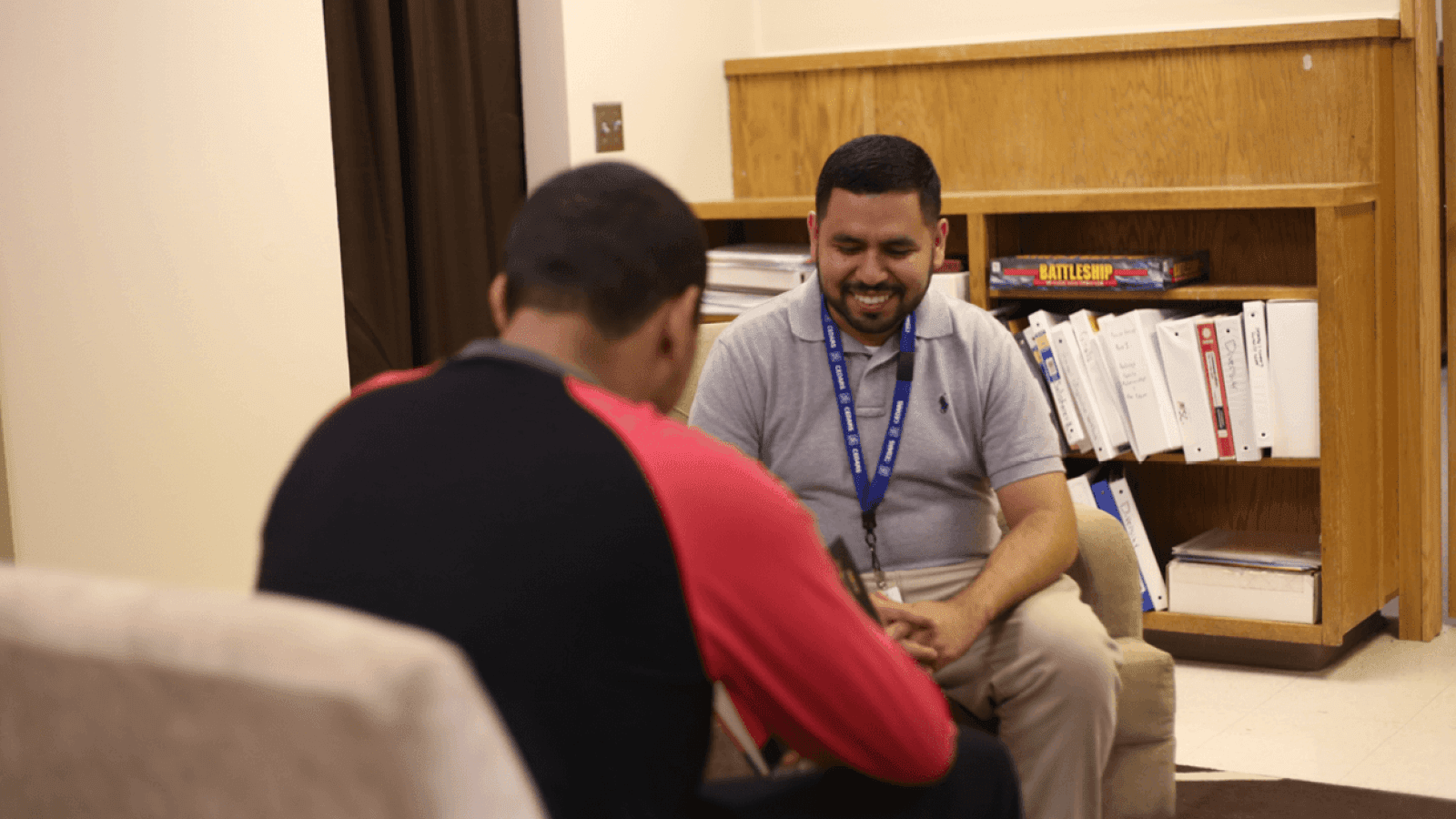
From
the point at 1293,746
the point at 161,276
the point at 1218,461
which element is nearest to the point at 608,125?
the point at 161,276

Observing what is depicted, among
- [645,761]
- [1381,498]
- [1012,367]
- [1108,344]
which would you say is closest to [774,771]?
[645,761]

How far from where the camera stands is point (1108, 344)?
10.5 ft

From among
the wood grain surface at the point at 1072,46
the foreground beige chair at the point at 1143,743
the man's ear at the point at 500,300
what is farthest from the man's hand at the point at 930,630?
the wood grain surface at the point at 1072,46

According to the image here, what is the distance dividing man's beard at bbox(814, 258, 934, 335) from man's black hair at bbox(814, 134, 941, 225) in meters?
0.12

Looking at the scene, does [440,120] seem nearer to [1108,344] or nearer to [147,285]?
[147,285]

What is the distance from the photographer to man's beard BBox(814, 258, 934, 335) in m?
2.20

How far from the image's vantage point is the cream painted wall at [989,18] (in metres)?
3.26

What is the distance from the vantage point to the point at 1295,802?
98.5 inches

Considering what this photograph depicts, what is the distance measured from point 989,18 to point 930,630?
7.02 feet

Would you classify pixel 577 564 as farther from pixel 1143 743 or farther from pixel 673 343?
pixel 1143 743

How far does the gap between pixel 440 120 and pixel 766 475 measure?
2301 mm

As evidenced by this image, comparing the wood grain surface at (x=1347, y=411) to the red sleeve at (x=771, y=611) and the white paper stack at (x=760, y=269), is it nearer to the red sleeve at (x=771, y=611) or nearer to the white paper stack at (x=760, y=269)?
the white paper stack at (x=760, y=269)

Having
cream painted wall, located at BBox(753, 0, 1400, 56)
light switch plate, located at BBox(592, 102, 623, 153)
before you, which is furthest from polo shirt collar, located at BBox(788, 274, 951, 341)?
cream painted wall, located at BBox(753, 0, 1400, 56)

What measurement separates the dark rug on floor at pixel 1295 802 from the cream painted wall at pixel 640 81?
67.6 inches
